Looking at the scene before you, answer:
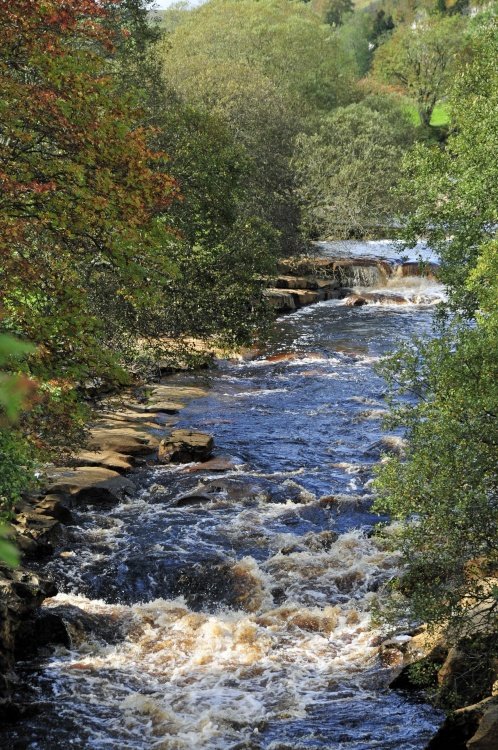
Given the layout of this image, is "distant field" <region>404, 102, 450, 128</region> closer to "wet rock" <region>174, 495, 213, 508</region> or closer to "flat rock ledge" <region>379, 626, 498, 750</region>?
"wet rock" <region>174, 495, 213, 508</region>

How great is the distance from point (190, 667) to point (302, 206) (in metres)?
40.0

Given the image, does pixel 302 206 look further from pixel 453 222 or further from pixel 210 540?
pixel 210 540

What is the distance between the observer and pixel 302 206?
51.0 m

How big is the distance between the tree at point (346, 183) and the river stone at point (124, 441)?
91.0 feet

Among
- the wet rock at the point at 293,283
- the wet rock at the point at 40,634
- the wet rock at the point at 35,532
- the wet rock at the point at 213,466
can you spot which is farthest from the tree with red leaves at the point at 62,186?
the wet rock at the point at 293,283

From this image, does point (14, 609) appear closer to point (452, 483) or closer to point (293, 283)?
point (452, 483)

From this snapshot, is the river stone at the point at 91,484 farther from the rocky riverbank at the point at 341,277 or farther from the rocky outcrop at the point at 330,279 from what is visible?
the rocky riverbank at the point at 341,277

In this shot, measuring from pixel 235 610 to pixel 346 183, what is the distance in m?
40.4

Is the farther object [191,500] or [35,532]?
[191,500]

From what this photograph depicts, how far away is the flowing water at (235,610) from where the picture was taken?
1254 centimetres

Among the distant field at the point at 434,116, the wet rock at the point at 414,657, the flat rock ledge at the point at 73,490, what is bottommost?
the wet rock at the point at 414,657

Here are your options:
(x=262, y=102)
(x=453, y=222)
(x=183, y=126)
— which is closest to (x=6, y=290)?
(x=453, y=222)

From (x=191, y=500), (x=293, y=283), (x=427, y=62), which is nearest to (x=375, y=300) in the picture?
(x=293, y=283)

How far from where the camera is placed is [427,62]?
88.4 m
